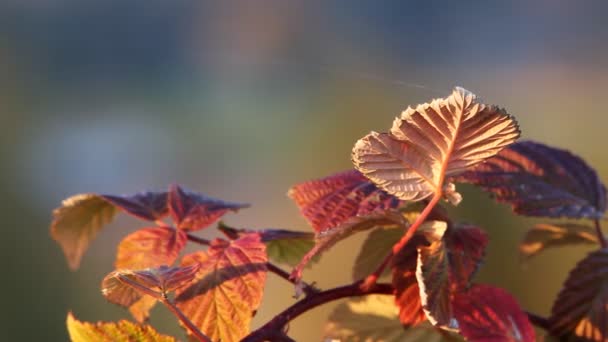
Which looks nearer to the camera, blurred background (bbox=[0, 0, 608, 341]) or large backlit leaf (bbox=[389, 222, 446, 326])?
large backlit leaf (bbox=[389, 222, 446, 326])

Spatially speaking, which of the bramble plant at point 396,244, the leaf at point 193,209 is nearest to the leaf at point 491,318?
the bramble plant at point 396,244

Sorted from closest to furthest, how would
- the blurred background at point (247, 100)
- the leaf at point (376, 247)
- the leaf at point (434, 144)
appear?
1. the leaf at point (434, 144)
2. the leaf at point (376, 247)
3. the blurred background at point (247, 100)

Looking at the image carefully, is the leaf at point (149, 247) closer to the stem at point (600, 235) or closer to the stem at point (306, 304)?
the stem at point (306, 304)

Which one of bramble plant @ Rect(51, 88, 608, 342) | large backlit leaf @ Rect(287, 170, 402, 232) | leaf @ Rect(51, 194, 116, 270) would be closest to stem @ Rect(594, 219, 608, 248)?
bramble plant @ Rect(51, 88, 608, 342)

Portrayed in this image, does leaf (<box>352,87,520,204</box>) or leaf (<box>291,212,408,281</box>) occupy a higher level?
leaf (<box>352,87,520,204</box>)

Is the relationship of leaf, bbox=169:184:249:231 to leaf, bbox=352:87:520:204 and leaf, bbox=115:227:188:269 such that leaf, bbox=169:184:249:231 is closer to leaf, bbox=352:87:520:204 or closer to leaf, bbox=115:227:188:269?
leaf, bbox=115:227:188:269

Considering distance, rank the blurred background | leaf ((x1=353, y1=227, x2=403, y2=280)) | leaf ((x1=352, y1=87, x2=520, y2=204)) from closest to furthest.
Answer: leaf ((x1=352, y1=87, x2=520, y2=204))
leaf ((x1=353, y1=227, x2=403, y2=280))
the blurred background

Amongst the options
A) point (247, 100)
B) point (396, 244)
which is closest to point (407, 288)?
point (396, 244)

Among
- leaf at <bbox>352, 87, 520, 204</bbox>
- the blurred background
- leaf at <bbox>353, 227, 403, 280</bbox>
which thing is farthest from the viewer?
the blurred background
